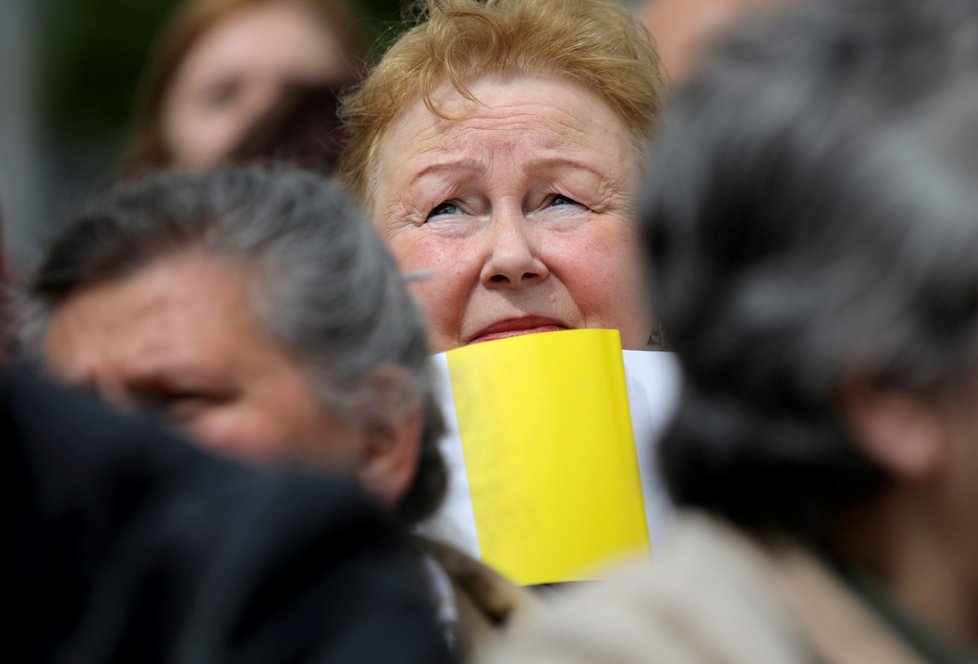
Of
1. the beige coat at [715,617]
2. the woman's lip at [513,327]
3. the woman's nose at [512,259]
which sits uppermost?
the woman's nose at [512,259]

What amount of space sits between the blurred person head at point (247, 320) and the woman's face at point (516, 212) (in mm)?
753

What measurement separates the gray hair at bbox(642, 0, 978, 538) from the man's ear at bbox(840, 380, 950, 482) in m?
0.02

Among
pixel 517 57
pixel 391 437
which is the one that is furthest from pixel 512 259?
pixel 391 437

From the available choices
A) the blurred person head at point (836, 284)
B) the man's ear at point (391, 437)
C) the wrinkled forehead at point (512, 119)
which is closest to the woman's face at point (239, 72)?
the wrinkled forehead at point (512, 119)

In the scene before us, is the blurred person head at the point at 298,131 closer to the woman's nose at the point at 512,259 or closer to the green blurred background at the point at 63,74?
the woman's nose at the point at 512,259

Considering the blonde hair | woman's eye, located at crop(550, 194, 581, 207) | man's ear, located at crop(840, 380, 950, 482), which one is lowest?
man's ear, located at crop(840, 380, 950, 482)

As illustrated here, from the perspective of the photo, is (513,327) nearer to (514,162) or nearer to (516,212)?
(516,212)

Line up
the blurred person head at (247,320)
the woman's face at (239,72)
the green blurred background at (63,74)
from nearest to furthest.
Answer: the blurred person head at (247,320), the woman's face at (239,72), the green blurred background at (63,74)

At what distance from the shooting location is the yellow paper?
247cm

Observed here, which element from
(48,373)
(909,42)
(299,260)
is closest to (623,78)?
(299,260)

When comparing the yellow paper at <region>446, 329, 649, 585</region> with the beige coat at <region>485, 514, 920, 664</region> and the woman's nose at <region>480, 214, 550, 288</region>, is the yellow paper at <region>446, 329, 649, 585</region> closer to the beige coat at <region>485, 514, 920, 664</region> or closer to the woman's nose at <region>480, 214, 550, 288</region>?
the woman's nose at <region>480, 214, 550, 288</region>

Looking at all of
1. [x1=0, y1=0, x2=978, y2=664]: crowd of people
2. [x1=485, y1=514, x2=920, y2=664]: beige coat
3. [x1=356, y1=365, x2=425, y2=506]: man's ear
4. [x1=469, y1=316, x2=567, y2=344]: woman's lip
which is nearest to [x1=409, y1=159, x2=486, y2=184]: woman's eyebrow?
[x1=469, y1=316, x2=567, y2=344]: woman's lip

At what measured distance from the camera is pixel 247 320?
2072 mm

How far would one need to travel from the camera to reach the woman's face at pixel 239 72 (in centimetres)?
450
